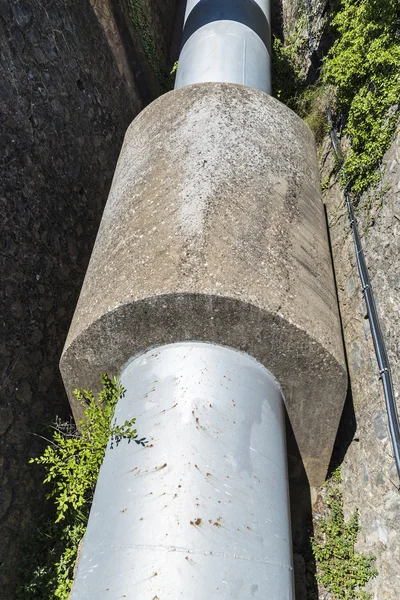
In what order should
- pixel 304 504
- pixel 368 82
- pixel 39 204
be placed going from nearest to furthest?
pixel 304 504 → pixel 368 82 → pixel 39 204

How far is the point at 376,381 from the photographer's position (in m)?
2.62

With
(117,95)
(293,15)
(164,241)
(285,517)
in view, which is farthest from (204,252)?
(293,15)

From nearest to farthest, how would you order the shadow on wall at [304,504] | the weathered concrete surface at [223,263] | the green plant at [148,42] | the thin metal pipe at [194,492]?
the thin metal pipe at [194,492], the weathered concrete surface at [223,263], the shadow on wall at [304,504], the green plant at [148,42]

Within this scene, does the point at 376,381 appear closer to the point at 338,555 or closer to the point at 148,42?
the point at 338,555

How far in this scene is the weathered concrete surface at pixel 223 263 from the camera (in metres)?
2.16

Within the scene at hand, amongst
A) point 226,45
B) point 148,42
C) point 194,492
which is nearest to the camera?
point 194,492

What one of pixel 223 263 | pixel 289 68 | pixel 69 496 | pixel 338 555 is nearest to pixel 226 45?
pixel 289 68

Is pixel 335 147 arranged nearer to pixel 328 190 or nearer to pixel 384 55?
pixel 328 190

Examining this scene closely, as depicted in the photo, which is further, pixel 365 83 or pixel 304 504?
pixel 365 83

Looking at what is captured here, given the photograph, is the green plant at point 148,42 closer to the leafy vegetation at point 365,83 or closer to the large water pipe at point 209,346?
the leafy vegetation at point 365,83

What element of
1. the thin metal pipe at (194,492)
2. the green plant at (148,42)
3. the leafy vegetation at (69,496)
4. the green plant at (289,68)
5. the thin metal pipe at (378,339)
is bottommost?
the leafy vegetation at (69,496)

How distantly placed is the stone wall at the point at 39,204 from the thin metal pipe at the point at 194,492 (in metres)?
1.14

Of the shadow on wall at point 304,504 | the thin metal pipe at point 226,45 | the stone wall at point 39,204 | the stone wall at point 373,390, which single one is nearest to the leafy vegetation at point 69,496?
the stone wall at point 39,204

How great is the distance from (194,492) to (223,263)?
1040 millimetres
